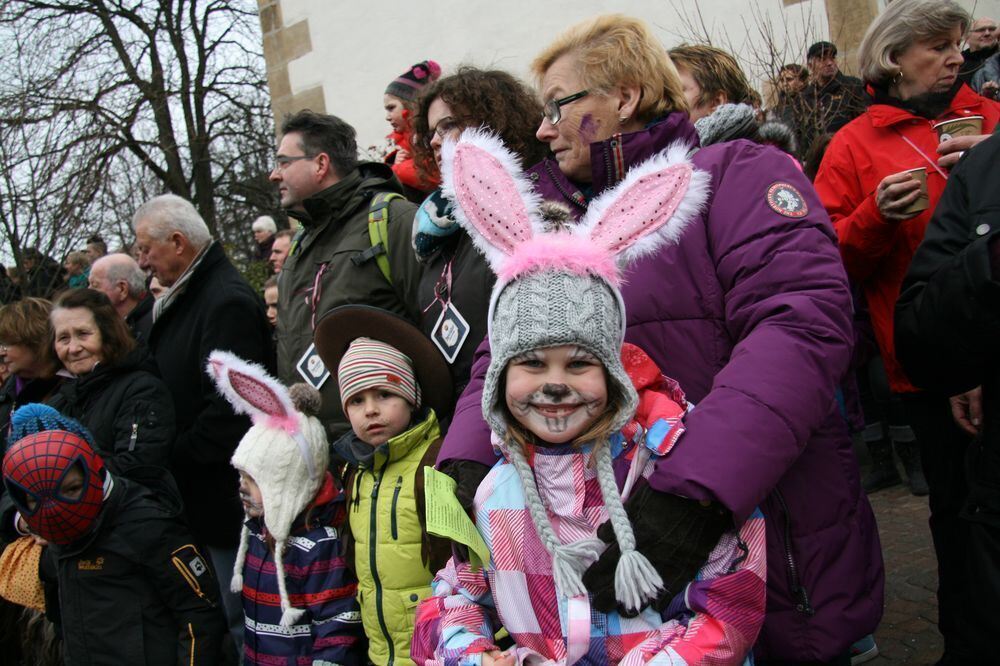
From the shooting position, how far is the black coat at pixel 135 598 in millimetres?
3395

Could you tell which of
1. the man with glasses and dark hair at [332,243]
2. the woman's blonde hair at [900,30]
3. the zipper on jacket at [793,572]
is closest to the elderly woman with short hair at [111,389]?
the man with glasses and dark hair at [332,243]

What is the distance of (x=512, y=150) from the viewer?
3061mm

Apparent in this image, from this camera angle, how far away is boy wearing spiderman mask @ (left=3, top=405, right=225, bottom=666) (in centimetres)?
336

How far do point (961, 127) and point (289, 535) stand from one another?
9.11ft

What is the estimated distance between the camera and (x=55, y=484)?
11.0 ft

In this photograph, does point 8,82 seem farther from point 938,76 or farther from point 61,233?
point 938,76

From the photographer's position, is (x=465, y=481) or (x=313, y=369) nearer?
(x=465, y=481)

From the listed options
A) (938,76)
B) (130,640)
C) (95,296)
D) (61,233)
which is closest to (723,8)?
(938,76)

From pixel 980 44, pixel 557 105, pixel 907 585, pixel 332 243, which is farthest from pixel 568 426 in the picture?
pixel 980 44

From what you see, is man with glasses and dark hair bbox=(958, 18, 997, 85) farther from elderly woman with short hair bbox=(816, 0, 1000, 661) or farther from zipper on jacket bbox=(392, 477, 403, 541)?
zipper on jacket bbox=(392, 477, 403, 541)

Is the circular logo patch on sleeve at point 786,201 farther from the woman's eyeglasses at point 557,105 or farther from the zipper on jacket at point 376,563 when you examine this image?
the zipper on jacket at point 376,563

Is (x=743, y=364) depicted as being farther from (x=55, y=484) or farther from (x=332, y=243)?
(x=55, y=484)

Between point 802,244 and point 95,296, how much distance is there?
12.3ft

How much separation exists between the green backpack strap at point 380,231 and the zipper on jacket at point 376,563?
843 millimetres
